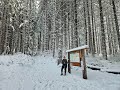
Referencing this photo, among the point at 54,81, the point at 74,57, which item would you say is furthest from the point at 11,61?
the point at 54,81

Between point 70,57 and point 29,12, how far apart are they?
2424 centimetres

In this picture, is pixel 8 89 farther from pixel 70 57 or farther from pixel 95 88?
pixel 70 57

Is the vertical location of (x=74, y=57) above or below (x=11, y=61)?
above

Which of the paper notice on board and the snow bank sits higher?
the paper notice on board

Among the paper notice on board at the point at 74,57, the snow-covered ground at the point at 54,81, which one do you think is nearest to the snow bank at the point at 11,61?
the snow-covered ground at the point at 54,81

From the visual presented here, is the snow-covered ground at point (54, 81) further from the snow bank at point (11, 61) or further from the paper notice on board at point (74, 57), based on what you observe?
the snow bank at point (11, 61)

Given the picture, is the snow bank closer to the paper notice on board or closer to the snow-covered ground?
the snow-covered ground

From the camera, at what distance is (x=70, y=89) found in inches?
269

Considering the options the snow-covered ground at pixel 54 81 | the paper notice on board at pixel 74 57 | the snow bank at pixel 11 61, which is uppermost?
the paper notice on board at pixel 74 57

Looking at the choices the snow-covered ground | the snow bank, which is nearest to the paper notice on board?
the snow-covered ground

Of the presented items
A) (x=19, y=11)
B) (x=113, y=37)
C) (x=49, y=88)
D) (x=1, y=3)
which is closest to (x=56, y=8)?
(x=1, y=3)

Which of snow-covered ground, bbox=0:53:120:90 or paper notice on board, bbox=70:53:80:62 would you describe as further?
paper notice on board, bbox=70:53:80:62

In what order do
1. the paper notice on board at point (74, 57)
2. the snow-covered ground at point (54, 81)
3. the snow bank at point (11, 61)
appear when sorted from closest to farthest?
the snow-covered ground at point (54, 81) < the paper notice on board at point (74, 57) < the snow bank at point (11, 61)

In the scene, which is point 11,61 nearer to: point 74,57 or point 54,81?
point 74,57
